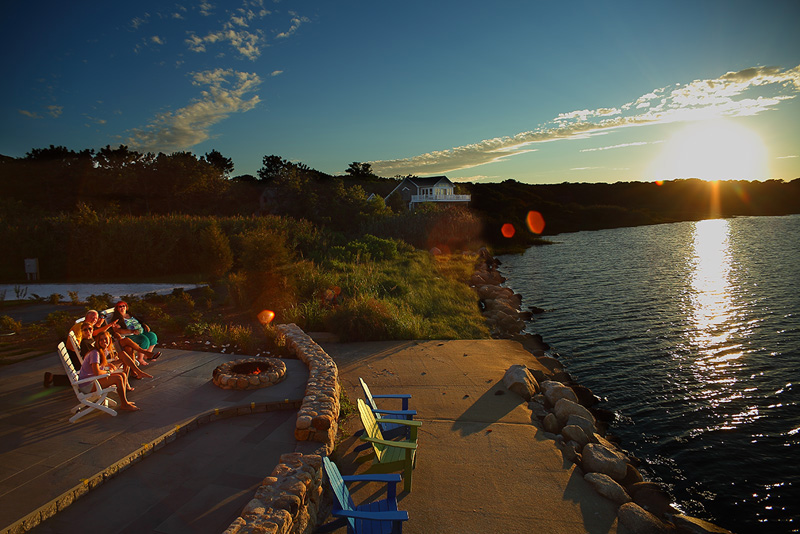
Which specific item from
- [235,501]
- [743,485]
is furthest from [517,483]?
[743,485]

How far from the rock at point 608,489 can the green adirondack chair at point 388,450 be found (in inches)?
88.6

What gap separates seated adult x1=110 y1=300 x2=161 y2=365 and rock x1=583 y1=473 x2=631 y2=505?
6.96 metres

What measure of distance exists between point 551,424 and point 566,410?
1.83 feet

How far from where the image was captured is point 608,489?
521cm

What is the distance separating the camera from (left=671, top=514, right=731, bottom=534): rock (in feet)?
17.4

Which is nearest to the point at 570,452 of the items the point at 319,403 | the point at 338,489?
the point at 319,403

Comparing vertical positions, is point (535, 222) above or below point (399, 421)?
above

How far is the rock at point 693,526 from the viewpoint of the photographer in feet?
17.4

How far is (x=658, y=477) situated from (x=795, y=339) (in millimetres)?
10377

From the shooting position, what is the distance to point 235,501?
4.34 m

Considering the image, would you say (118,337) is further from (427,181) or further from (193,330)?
(427,181)

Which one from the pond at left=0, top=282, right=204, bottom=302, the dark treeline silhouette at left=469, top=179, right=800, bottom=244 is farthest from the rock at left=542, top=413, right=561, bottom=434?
the dark treeline silhouette at left=469, top=179, right=800, bottom=244

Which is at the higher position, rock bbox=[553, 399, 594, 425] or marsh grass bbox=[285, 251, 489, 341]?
marsh grass bbox=[285, 251, 489, 341]

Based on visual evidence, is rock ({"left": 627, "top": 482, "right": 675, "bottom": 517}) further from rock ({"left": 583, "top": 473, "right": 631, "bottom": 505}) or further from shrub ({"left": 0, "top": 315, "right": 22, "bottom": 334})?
shrub ({"left": 0, "top": 315, "right": 22, "bottom": 334})
